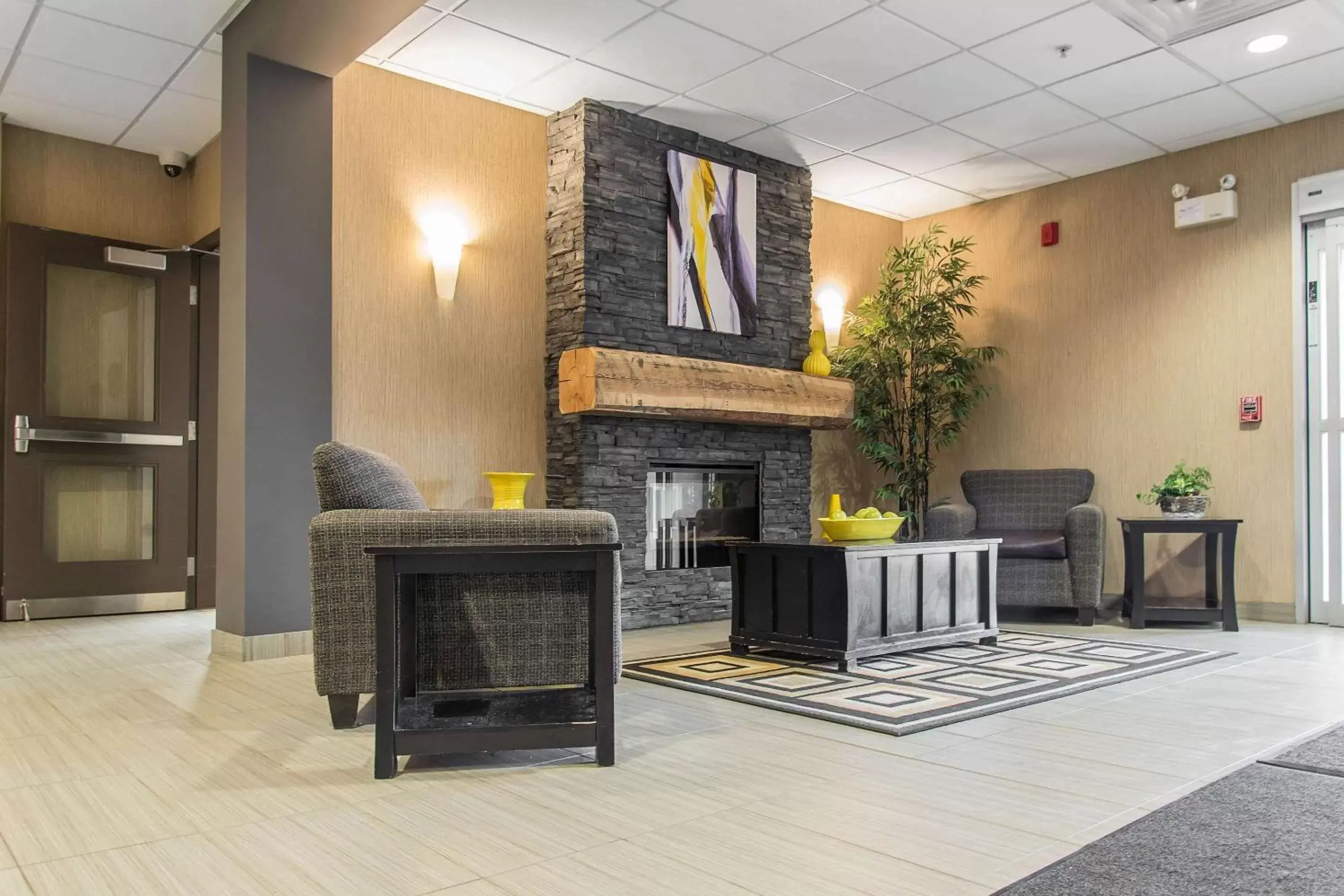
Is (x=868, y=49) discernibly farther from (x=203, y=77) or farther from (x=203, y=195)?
(x=203, y=195)

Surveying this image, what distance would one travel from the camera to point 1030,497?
6207 mm

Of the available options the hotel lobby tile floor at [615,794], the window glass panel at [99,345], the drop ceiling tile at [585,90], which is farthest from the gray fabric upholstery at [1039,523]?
the window glass panel at [99,345]

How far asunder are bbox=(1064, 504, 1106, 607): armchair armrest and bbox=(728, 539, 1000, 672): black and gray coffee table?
4.09 ft

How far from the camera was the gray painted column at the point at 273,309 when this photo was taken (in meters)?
4.29

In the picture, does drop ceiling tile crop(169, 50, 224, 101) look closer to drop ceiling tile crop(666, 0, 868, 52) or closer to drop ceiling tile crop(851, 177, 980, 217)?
drop ceiling tile crop(666, 0, 868, 52)

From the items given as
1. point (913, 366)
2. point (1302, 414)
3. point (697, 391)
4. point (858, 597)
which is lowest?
point (858, 597)

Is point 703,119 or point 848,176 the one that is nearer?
point 703,119

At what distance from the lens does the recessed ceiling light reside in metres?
4.57

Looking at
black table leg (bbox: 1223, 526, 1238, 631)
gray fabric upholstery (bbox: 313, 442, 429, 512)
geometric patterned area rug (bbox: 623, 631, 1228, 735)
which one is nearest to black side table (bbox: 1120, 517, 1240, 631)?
black table leg (bbox: 1223, 526, 1238, 631)

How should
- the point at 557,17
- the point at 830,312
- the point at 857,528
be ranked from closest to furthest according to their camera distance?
1. the point at 857,528
2. the point at 557,17
3. the point at 830,312

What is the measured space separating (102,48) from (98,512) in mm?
2777

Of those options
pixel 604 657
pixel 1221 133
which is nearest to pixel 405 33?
pixel 604 657

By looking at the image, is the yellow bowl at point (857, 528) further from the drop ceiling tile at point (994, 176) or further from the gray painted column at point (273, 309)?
the drop ceiling tile at point (994, 176)

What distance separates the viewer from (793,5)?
425 cm
